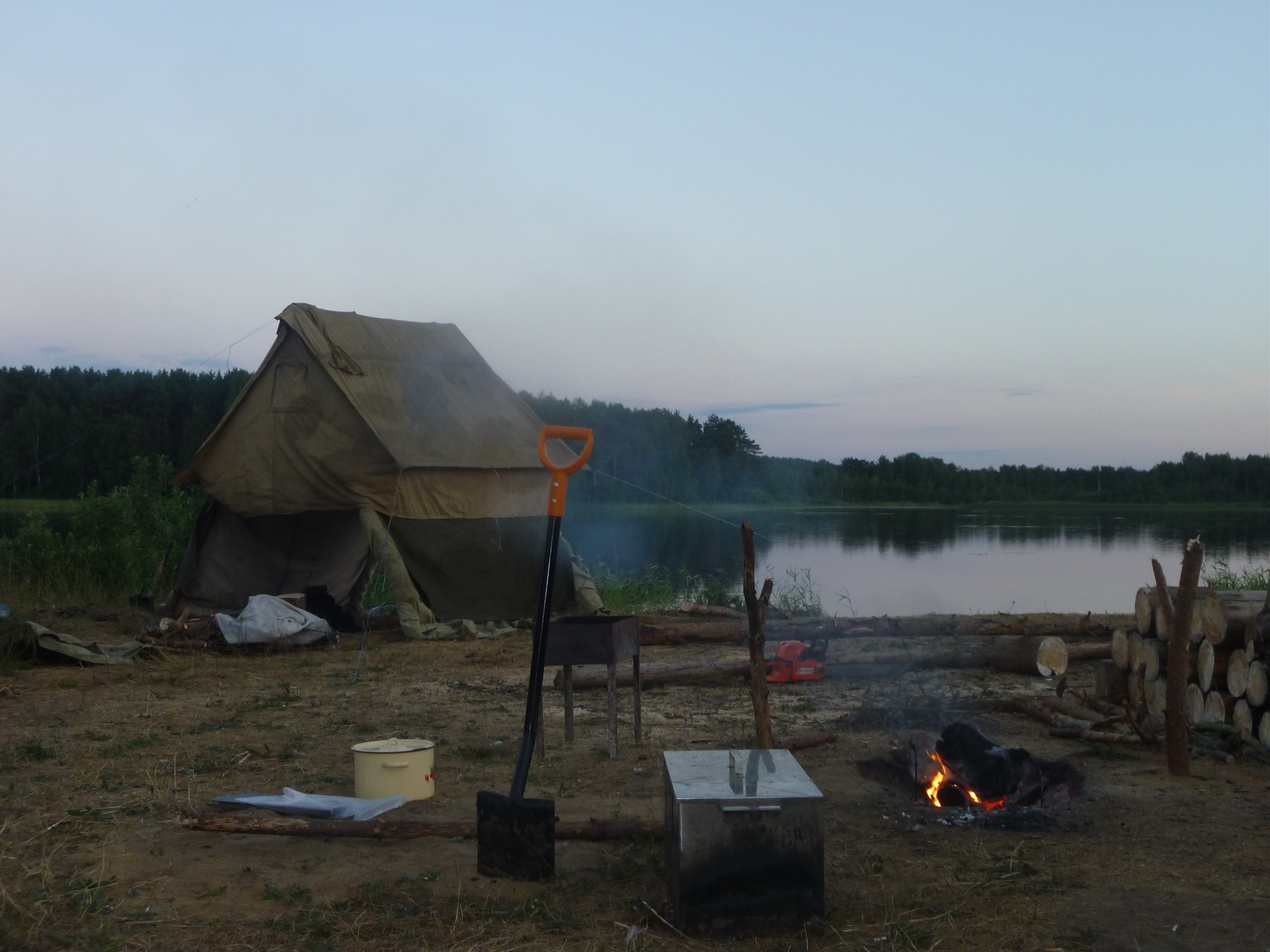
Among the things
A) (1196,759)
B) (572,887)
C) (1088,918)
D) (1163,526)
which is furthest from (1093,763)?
(1163,526)

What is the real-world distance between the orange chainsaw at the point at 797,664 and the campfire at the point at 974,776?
2582mm

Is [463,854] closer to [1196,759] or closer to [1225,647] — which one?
[1196,759]

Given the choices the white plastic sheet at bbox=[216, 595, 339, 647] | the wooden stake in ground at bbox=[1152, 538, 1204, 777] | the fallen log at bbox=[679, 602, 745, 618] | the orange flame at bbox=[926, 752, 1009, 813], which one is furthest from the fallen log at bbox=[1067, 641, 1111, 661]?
the white plastic sheet at bbox=[216, 595, 339, 647]

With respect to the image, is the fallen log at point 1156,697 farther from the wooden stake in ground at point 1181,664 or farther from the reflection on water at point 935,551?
the reflection on water at point 935,551

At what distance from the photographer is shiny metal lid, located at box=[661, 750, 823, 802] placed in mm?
2982

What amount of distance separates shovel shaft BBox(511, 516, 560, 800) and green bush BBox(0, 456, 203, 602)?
9188 mm

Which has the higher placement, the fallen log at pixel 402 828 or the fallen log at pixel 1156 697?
the fallen log at pixel 1156 697

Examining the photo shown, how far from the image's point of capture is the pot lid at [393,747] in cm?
418

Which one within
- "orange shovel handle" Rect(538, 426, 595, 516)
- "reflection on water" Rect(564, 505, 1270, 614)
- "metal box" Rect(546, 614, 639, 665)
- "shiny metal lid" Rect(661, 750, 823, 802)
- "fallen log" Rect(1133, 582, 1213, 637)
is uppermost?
"orange shovel handle" Rect(538, 426, 595, 516)

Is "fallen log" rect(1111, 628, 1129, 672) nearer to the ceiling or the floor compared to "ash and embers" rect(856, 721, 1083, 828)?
nearer to the ceiling

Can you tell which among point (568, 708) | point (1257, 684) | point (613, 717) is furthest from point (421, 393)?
point (1257, 684)

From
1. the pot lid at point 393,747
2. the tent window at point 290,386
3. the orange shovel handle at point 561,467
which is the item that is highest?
the tent window at point 290,386

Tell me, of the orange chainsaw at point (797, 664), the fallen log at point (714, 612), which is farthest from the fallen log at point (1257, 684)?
the fallen log at point (714, 612)

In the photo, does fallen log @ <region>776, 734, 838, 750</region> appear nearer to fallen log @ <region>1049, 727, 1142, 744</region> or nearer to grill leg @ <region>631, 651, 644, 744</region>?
grill leg @ <region>631, 651, 644, 744</region>
